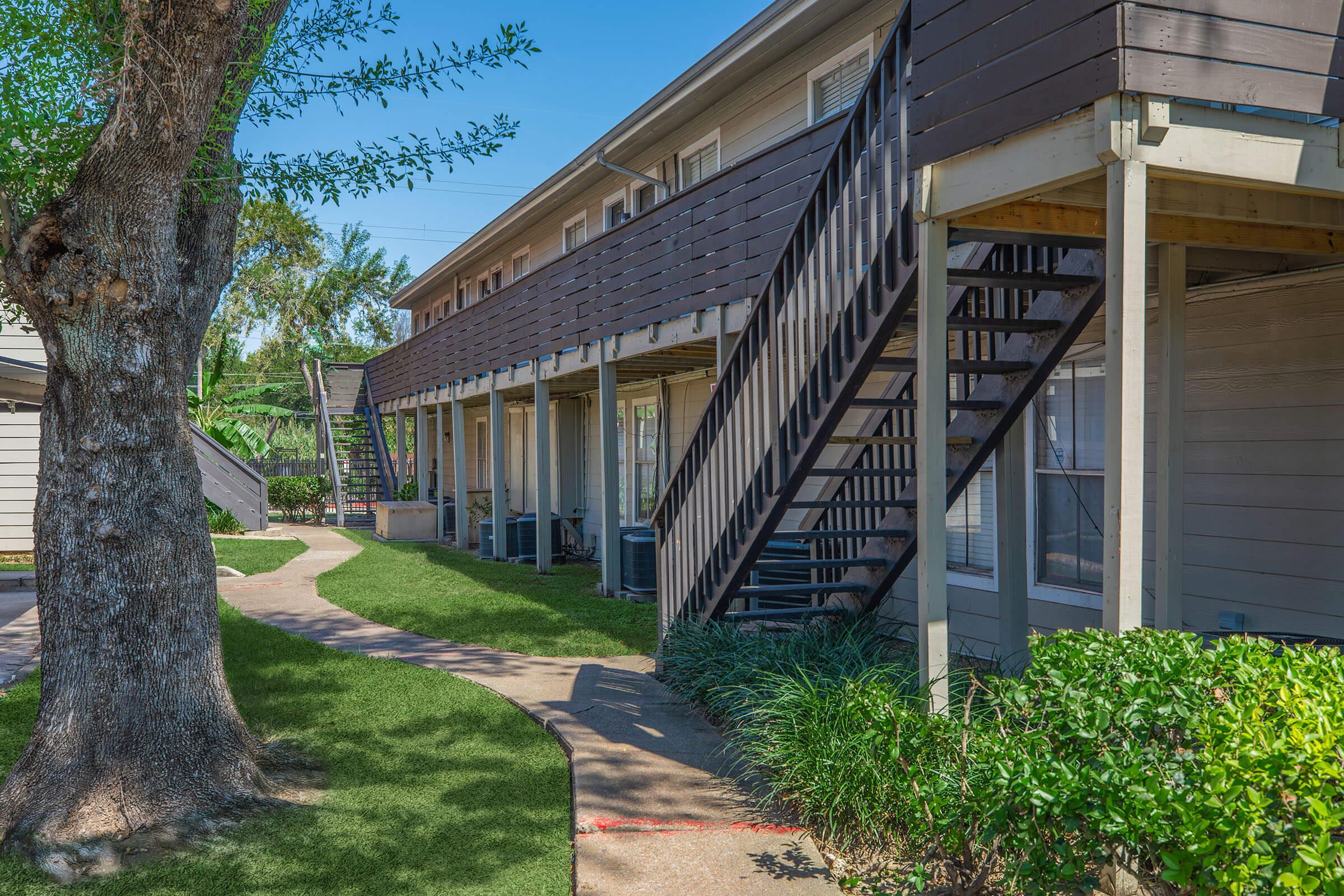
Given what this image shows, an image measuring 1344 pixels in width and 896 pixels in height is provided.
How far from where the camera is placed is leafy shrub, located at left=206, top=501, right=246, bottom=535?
19312 mm

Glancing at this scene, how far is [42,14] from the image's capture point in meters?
5.51

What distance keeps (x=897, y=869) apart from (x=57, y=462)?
4.25 metres

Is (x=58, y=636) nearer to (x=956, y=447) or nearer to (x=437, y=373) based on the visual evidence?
(x=956, y=447)

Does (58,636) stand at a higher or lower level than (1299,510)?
lower

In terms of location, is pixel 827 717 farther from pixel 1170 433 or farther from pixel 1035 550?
pixel 1035 550

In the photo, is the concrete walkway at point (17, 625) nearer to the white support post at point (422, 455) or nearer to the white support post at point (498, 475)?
the white support post at point (498, 475)

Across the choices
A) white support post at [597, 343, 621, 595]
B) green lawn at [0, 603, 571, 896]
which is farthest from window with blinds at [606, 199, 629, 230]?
green lawn at [0, 603, 571, 896]

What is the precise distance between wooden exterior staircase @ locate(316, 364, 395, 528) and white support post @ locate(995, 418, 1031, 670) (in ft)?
63.2

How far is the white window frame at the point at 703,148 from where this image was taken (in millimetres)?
11500

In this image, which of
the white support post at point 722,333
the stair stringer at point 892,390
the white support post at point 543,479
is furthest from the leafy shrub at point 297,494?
the stair stringer at point 892,390

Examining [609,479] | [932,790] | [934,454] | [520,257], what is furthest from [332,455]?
[932,790]

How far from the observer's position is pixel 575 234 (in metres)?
16.3

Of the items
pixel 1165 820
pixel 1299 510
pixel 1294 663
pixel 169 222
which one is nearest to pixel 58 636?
pixel 169 222

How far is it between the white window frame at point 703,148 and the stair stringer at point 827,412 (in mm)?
5664
